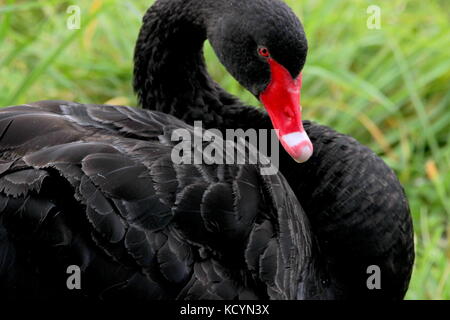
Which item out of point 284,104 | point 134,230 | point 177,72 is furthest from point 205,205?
point 177,72

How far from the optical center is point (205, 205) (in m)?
2.23

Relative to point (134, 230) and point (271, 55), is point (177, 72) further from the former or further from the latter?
point (134, 230)

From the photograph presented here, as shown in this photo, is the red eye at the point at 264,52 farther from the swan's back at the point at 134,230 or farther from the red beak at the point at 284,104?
the swan's back at the point at 134,230

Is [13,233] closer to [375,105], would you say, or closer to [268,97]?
[268,97]

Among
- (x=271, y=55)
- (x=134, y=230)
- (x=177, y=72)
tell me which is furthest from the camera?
(x=177, y=72)

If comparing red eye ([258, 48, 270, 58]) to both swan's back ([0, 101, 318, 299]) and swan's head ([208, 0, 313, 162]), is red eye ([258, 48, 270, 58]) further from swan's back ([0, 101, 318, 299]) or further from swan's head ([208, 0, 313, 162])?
swan's back ([0, 101, 318, 299])

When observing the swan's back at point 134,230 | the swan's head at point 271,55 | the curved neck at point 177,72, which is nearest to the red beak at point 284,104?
the swan's head at point 271,55

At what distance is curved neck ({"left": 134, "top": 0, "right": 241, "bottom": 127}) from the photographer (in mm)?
2885

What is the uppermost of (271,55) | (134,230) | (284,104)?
(271,55)

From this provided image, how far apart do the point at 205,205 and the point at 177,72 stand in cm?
81

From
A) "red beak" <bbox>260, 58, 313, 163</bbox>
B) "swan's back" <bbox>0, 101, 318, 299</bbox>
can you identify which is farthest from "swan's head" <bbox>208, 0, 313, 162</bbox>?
"swan's back" <bbox>0, 101, 318, 299</bbox>

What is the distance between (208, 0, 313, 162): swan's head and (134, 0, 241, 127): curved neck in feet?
1.01

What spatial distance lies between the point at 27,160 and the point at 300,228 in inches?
29.8
